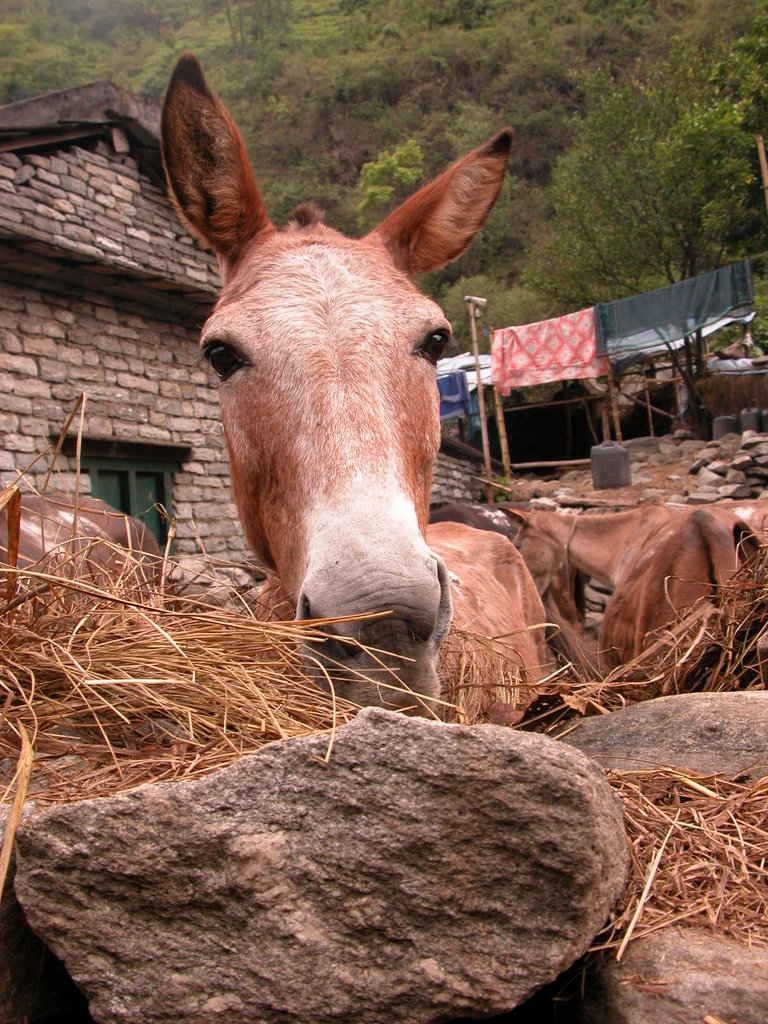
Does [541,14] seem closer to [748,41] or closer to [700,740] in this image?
[748,41]

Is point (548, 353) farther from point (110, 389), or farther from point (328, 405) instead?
point (328, 405)

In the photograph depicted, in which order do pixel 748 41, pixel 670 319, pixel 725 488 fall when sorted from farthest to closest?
pixel 748 41 < pixel 670 319 < pixel 725 488

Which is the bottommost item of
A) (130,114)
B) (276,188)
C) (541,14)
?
(130,114)

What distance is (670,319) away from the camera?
1739cm

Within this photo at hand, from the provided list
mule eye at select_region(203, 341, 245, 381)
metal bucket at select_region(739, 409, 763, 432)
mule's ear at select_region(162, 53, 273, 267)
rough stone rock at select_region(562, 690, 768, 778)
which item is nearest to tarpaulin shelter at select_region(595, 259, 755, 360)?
metal bucket at select_region(739, 409, 763, 432)

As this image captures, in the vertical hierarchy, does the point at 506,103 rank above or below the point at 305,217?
above

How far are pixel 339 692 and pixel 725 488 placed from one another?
1556 centimetres

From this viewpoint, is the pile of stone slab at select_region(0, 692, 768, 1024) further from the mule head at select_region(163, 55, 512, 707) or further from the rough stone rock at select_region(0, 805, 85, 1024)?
the mule head at select_region(163, 55, 512, 707)

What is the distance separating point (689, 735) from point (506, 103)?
195 feet

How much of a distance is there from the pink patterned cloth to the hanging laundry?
273 centimetres

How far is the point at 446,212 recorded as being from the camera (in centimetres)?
355

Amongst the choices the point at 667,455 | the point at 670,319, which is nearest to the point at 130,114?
the point at 670,319

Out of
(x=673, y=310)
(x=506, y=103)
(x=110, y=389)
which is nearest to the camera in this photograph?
(x=110, y=389)

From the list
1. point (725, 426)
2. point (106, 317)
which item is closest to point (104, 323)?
point (106, 317)
